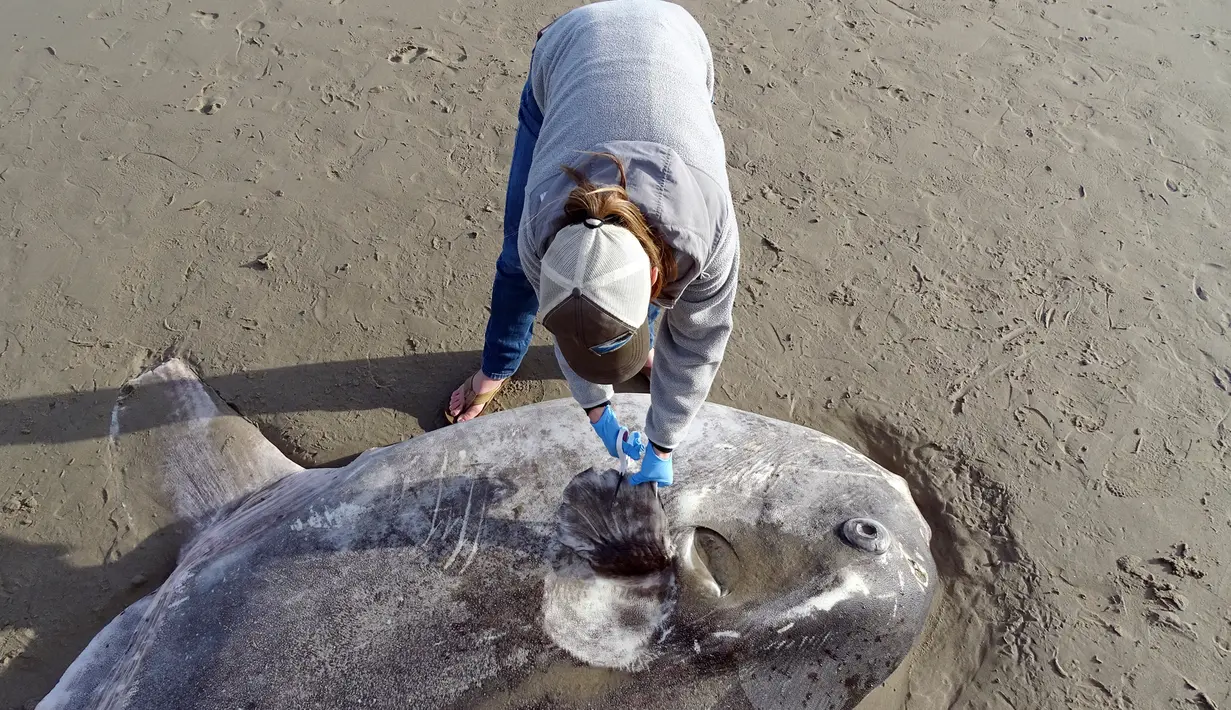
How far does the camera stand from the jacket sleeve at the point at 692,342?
208cm

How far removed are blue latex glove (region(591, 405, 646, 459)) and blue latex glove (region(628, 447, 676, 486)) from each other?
10cm

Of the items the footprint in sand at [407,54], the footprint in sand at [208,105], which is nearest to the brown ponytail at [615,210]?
the footprint in sand at [407,54]

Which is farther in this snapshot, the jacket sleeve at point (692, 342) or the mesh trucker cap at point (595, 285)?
the jacket sleeve at point (692, 342)

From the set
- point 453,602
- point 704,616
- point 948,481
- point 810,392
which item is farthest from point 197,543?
point 948,481

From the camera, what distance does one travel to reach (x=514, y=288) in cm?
327

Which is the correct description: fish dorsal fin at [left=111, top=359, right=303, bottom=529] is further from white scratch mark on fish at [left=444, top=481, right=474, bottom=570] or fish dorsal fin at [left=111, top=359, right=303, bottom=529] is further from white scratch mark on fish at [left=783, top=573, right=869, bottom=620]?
white scratch mark on fish at [left=783, top=573, right=869, bottom=620]

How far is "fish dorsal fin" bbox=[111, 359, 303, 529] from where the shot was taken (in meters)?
3.61

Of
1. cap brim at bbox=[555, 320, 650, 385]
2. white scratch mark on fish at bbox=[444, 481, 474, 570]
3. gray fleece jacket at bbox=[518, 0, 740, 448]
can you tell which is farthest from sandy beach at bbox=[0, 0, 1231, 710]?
cap brim at bbox=[555, 320, 650, 385]

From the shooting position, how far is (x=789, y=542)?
2.79 metres

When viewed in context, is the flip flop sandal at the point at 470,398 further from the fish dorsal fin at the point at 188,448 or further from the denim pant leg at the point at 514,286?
the fish dorsal fin at the point at 188,448

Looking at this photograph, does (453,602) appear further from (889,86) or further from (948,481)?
(889,86)

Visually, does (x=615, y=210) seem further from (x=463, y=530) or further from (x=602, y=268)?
(x=463, y=530)

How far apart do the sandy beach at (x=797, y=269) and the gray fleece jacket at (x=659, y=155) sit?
192 centimetres

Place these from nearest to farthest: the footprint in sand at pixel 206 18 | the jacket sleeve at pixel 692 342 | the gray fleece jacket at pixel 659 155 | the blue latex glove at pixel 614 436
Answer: the gray fleece jacket at pixel 659 155
the jacket sleeve at pixel 692 342
the blue latex glove at pixel 614 436
the footprint in sand at pixel 206 18
